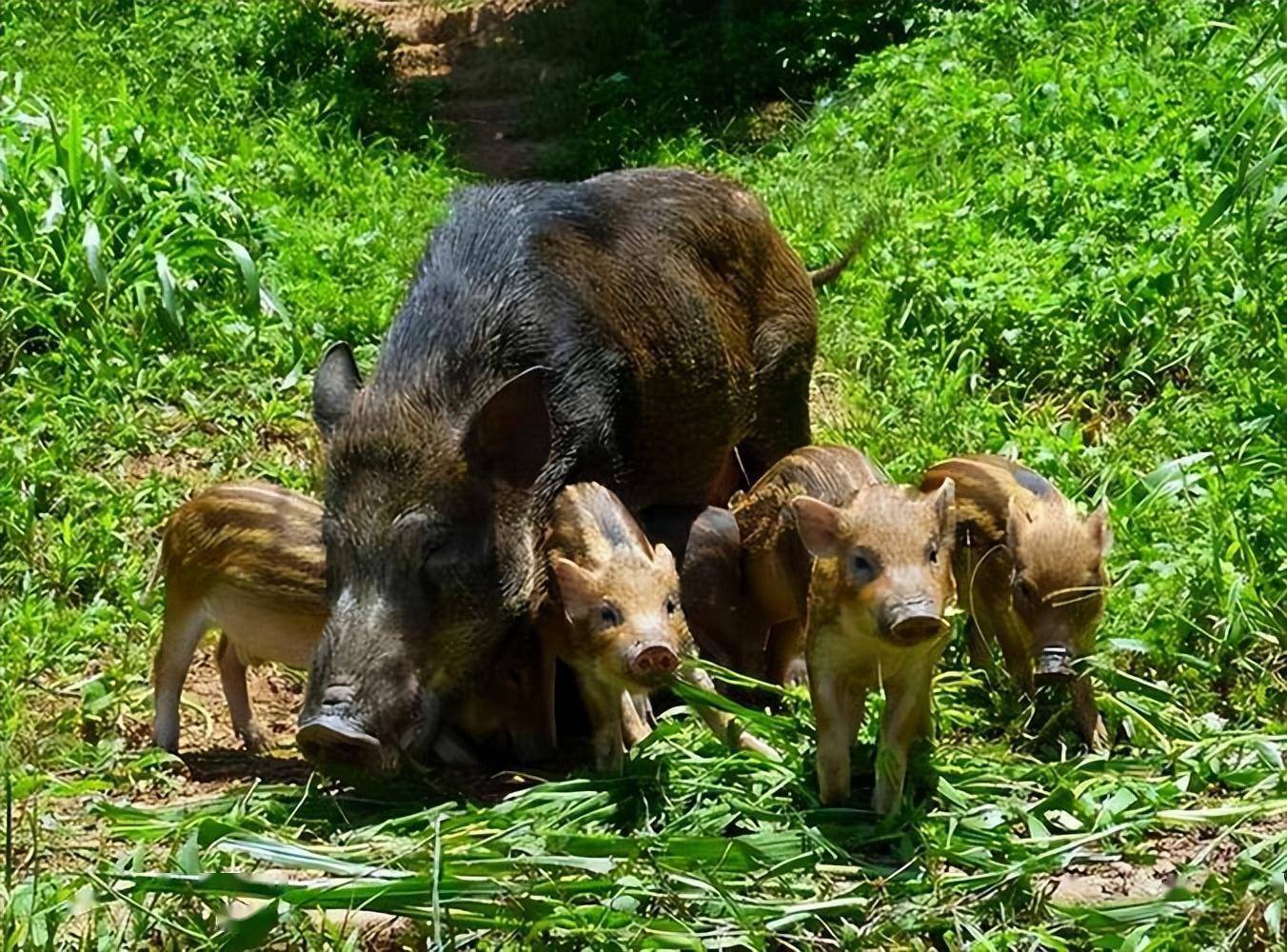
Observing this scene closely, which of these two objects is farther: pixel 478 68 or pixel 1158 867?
pixel 478 68

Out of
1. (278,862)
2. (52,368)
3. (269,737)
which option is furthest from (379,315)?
(278,862)

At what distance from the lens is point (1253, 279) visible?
262 inches

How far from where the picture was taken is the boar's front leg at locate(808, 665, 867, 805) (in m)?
4.54

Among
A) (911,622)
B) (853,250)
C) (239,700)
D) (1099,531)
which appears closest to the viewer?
(911,622)

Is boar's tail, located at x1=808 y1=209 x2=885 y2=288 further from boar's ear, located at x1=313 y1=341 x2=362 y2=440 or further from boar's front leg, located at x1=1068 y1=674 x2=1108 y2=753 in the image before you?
boar's front leg, located at x1=1068 y1=674 x2=1108 y2=753

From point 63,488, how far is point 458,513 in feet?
6.90

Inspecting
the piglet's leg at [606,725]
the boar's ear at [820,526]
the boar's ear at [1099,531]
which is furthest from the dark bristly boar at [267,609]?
the boar's ear at [1099,531]

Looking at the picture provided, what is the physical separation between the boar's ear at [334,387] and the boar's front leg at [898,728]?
Result: 1721 millimetres

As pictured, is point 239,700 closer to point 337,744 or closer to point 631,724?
point 337,744

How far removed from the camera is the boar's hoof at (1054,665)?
189 inches

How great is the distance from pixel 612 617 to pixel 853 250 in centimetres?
294

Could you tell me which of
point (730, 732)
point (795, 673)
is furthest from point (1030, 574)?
point (795, 673)

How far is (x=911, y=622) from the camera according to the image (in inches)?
163

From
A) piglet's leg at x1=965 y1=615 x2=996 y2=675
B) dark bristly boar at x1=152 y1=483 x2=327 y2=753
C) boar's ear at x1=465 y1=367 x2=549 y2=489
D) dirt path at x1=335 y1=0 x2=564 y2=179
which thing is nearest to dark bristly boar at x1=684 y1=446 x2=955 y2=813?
piglet's leg at x1=965 y1=615 x2=996 y2=675
